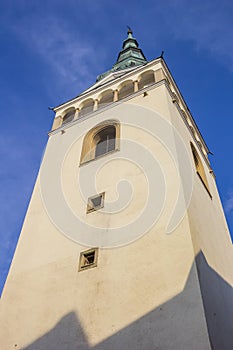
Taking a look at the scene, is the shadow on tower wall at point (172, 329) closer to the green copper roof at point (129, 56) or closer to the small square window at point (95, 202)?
the small square window at point (95, 202)

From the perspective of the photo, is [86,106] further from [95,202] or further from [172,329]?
[172,329]

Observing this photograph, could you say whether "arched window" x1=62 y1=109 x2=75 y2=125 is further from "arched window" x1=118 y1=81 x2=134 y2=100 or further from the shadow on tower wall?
the shadow on tower wall

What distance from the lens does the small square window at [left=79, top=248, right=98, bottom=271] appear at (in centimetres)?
676

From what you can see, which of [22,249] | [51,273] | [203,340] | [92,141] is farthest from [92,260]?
[92,141]

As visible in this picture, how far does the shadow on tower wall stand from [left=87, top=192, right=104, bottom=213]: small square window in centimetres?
260

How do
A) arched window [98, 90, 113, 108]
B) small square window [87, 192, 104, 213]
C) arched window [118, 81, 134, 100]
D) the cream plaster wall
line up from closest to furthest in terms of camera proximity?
the cream plaster wall → small square window [87, 192, 104, 213] → arched window [118, 81, 134, 100] → arched window [98, 90, 113, 108]

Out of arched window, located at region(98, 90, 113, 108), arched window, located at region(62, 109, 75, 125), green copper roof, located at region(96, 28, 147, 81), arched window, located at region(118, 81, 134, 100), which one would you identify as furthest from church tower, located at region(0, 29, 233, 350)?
green copper roof, located at region(96, 28, 147, 81)

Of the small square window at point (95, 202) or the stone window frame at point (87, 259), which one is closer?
the stone window frame at point (87, 259)

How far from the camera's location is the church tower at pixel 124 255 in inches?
208

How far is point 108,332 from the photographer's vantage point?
5.39 m

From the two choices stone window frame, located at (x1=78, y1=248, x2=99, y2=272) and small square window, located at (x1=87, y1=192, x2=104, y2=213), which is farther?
small square window, located at (x1=87, y1=192, x2=104, y2=213)

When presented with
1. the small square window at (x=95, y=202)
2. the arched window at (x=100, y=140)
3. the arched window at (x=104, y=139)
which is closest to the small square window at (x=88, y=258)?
the small square window at (x=95, y=202)

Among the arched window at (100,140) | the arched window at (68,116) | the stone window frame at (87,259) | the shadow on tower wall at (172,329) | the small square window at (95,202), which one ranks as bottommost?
the shadow on tower wall at (172,329)

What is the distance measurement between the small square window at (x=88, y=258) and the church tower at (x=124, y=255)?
0.07 ft
